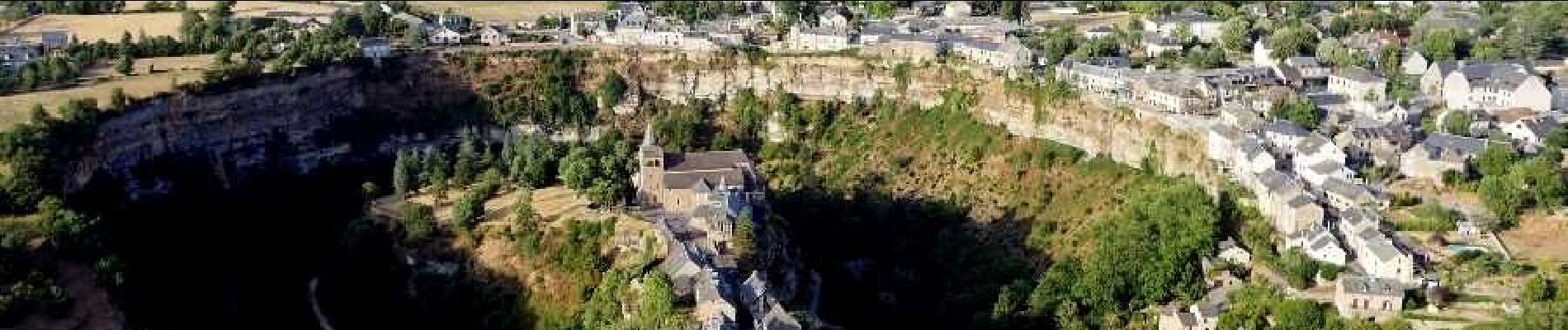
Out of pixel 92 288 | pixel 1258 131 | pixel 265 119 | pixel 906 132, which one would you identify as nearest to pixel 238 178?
pixel 265 119

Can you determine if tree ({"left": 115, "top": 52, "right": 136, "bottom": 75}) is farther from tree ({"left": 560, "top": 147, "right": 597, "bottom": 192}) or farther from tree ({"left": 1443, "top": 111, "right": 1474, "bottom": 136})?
tree ({"left": 1443, "top": 111, "right": 1474, "bottom": 136})

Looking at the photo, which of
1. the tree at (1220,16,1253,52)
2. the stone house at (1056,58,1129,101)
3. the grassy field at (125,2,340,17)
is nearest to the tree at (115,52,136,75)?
the grassy field at (125,2,340,17)

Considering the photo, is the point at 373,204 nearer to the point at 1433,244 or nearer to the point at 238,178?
the point at 238,178

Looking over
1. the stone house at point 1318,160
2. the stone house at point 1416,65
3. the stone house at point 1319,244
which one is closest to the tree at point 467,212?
the stone house at point 1319,244

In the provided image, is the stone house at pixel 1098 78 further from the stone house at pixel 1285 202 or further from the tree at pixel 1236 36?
the stone house at pixel 1285 202

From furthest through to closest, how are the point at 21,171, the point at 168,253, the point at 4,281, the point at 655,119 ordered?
the point at 655,119
the point at 168,253
the point at 21,171
the point at 4,281

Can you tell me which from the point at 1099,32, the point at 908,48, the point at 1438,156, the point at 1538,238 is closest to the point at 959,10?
the point at 1099,32

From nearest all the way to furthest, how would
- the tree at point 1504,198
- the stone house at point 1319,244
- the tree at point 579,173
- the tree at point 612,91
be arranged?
the stone house at point 1319,244 → the tree at point 1504,198 → the tree at point 579,173 → the tree at point 612,91
